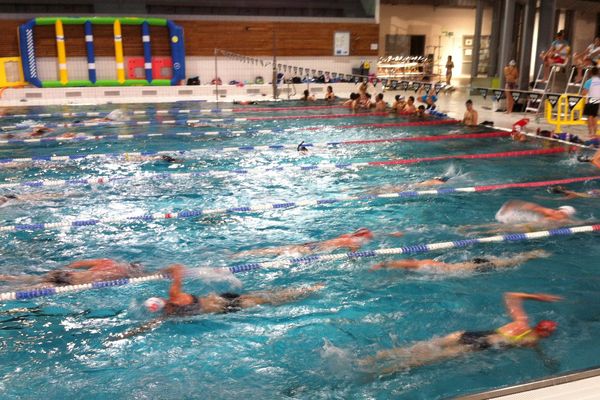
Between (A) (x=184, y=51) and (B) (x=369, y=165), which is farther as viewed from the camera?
(A) (x=184, y=51)

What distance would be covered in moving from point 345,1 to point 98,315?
879 inches

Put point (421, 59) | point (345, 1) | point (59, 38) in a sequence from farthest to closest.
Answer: point (421, 59)
point (345, 1)
point (59, 38)

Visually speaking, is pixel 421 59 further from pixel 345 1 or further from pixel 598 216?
pixel 598 216

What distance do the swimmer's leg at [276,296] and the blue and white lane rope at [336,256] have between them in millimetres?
369

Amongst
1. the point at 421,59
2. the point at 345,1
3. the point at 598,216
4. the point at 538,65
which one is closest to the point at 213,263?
the point at 598,216

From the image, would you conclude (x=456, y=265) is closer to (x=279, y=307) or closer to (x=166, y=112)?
(x=279, y=307)

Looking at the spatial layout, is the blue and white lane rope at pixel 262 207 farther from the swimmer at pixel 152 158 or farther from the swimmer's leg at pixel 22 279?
the swimmer at pixel 152 158

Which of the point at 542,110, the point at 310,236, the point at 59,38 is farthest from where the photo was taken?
the point at 59,38

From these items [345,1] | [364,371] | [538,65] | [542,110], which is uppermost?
[345,1]

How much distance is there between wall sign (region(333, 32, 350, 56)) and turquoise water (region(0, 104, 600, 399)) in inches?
632

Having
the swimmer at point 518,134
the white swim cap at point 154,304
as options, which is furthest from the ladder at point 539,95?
the white swim cap at point 154,304

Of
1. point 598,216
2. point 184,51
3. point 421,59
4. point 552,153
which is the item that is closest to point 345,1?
point 421,59

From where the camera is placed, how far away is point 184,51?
21406mm

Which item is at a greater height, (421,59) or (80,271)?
(421,59)
